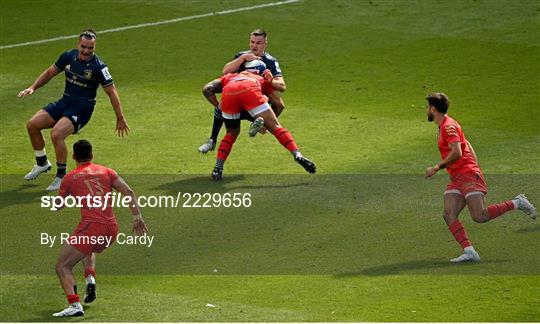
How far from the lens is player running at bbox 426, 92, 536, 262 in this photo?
53.2 feet

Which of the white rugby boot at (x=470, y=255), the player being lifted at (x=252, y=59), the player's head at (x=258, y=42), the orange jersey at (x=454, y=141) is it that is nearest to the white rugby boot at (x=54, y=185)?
the player being lifted at (x=252, y=59)

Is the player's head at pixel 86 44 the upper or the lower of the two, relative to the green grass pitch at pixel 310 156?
upper

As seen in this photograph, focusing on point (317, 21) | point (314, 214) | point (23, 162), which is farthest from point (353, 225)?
point (317, 21)

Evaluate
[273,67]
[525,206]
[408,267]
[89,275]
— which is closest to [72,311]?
[89,275]

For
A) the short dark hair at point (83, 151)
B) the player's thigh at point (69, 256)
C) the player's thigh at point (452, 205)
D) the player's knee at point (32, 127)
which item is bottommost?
the player's knee at point (32, 127)

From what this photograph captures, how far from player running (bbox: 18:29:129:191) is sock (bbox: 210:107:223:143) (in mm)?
1811

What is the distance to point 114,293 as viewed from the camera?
1538cm

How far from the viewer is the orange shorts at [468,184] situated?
16.4m

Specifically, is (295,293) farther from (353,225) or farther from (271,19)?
(271,19)

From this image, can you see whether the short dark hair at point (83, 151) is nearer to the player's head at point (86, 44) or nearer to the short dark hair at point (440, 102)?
the short dark hair at point (440, 102)

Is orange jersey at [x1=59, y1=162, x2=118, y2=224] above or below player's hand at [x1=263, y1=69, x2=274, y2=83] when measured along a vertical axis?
above

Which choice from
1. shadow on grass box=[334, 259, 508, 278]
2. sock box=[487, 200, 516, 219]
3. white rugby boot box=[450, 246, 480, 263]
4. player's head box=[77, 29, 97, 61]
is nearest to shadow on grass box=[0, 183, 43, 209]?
player's head box=[77, 29, 97, 61]

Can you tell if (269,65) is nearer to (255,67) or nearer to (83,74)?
(255,67)

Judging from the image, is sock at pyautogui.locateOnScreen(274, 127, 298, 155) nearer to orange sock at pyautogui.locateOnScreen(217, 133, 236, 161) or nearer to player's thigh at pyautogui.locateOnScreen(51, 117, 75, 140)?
orange sock at pyautogui.locateOnScreen(217, 133, 236, 161)
